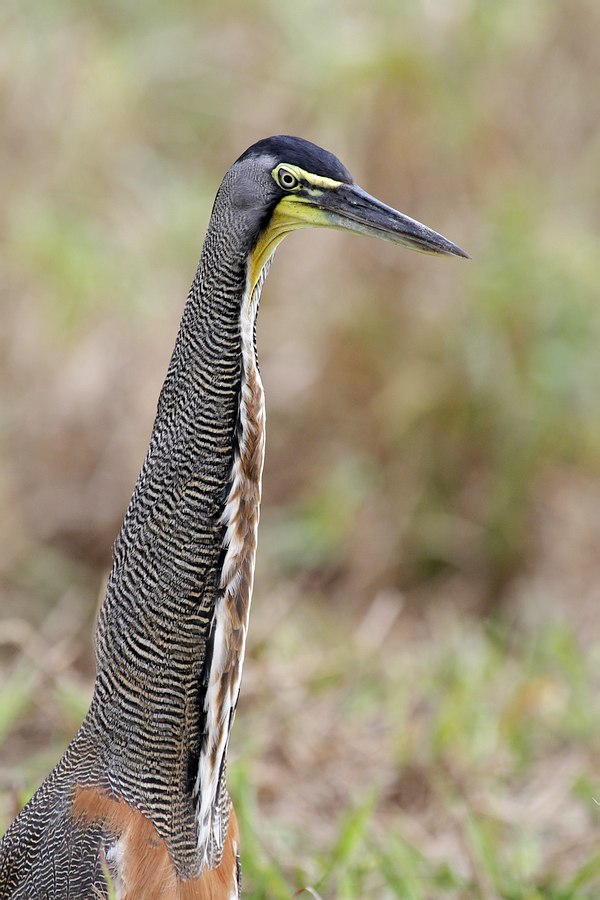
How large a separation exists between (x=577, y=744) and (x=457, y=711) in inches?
17.2

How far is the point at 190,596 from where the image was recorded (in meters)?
2.39

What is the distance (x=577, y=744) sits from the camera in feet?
13.6

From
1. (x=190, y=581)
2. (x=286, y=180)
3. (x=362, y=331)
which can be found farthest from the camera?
(x=362, y=331)

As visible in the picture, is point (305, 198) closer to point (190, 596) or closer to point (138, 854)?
point (190, 596)

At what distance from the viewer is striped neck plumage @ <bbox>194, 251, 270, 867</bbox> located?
2.32 m

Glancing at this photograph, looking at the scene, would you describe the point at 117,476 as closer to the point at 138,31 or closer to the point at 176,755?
the point at 138,31

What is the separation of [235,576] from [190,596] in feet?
0.32

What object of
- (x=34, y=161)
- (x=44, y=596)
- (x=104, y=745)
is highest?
(x=34, y=161)

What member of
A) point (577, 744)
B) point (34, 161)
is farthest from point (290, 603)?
point (34, 161)

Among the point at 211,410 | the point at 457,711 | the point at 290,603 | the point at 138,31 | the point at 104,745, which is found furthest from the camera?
the point at 138,31

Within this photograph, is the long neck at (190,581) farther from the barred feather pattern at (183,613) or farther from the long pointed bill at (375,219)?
the long pointed bill at (375,219)

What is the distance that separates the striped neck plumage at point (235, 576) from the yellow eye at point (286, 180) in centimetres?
17

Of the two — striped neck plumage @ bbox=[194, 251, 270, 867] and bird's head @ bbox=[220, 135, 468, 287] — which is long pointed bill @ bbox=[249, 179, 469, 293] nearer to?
bird's head @ bbox=[220, 135, 468, 287]

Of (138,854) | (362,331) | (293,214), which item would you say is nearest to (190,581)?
(138,854)
